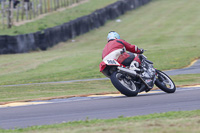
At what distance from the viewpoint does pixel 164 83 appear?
1058 cm

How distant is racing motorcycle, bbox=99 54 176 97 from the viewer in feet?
31.9

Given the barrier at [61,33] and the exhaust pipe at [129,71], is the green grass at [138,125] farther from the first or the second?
the barrier at [61,33]

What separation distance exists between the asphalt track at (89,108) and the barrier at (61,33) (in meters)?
16.7

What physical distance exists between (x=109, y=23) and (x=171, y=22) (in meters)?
6.04

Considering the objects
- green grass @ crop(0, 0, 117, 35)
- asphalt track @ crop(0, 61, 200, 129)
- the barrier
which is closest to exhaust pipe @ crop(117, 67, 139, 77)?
asphalt track @ crop(0, 61, 200, 129)

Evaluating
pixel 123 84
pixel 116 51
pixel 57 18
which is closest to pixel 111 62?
pixel 116 51

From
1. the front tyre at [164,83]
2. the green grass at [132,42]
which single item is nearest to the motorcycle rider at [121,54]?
the front tyre at [164,83]

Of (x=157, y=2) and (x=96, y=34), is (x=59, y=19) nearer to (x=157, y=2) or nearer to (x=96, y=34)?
(x=96, y=34)

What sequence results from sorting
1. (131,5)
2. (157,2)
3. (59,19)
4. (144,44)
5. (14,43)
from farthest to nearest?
(157,2)
(131,5)
(59,19)
(144,44)
(14,43)

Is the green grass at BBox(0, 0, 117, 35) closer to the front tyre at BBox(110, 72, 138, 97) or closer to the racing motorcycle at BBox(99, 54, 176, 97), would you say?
the racing motorcycle at BBox(99, 54, 176, 97)

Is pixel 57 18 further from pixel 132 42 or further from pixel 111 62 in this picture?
pixel 111 62

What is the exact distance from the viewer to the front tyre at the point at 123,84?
9.62m

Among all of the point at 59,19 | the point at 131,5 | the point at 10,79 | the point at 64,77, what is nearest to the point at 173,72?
the point at 64,77

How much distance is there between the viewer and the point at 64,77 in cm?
1736
